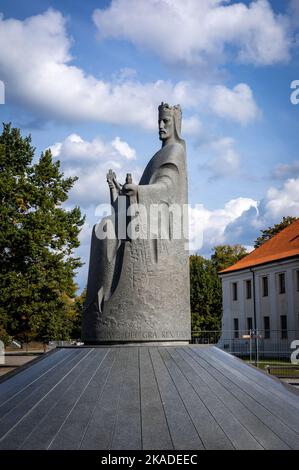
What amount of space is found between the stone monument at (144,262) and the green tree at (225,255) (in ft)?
185

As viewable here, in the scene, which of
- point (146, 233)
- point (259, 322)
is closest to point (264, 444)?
point (146, 233)

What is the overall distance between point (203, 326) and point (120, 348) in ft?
172

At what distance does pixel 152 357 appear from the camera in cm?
749

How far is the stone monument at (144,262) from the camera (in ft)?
27.9

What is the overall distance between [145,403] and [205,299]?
180ft

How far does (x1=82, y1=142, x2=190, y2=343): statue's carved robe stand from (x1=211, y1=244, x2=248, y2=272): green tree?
185 ft

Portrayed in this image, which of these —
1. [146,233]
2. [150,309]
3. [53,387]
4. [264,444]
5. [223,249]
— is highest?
[223,249]

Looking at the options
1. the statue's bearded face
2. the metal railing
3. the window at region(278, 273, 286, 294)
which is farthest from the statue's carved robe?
the window at region(278, 273, 286, 294)

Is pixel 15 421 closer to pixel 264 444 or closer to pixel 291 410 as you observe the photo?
pixel 264 444

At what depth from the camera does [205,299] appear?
198 feet

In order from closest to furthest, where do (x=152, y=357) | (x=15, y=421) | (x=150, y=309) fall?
(x=15, y=421) < (x=152, y=357) < (x=150, y=309)

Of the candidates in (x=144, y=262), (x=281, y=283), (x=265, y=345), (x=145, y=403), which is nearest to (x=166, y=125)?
(x=144, y=262)

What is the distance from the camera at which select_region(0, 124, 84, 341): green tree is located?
2761 cm

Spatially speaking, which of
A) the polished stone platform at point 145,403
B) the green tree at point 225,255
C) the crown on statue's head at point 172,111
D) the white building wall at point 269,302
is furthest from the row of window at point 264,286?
the polished stone platform at point 145,403
